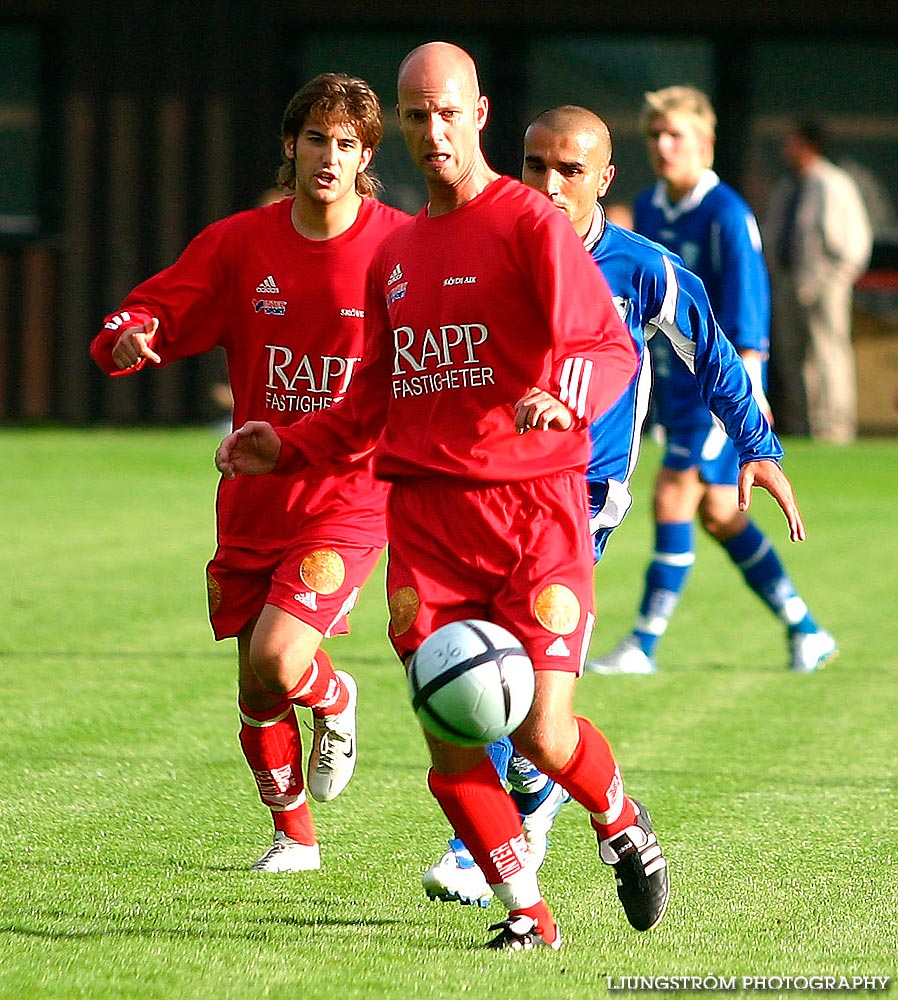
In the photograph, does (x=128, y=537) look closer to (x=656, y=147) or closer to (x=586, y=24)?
(x=656, y=147)

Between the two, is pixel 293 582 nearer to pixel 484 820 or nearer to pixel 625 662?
pixel 484 820

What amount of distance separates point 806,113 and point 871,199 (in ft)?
3.45

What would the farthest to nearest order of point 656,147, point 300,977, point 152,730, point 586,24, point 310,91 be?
point 586,24, point 656,147, point 152,730, point 310,91, point 300,977

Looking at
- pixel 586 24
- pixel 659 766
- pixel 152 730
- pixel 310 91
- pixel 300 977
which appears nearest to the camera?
pixel 300 977

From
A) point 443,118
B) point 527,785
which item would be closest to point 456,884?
point 527,785

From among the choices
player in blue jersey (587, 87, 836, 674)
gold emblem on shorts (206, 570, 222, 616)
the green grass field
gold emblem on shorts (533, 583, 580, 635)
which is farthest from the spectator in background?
gold emblem on shorts (533, 583, 580, 635)

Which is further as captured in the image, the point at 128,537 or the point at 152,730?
the point at 128,537

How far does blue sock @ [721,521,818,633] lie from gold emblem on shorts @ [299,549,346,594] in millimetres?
3648

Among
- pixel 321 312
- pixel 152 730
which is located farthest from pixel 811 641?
pixel 321 312

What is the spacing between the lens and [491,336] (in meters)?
4.30

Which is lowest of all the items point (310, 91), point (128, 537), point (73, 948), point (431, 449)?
point (128, 537)

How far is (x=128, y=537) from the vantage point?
1197cm

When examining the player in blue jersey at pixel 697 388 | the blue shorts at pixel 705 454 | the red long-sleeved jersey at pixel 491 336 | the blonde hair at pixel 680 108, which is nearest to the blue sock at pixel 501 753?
the red long-sleeved jersey at pixel 491 336

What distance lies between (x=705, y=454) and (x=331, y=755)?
3.26 m
